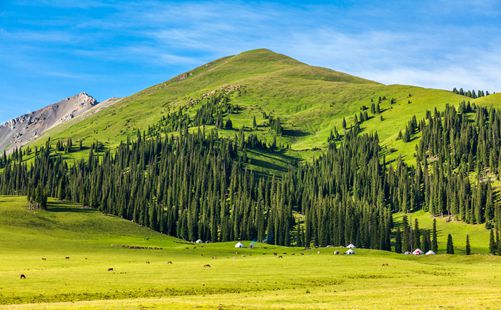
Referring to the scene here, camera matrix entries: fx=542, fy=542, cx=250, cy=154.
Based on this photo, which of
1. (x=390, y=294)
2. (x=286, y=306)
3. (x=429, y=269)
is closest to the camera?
(x=286, y=306)

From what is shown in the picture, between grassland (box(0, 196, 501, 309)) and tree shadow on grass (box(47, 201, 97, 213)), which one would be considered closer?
grassland (box(0, 196, 501, 309))

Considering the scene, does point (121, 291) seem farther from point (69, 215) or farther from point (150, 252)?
point (69, 215)

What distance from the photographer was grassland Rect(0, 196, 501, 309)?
48156 mm

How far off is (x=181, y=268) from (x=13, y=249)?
52.5 m

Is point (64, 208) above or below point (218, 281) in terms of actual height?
above

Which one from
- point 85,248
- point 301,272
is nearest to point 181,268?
point 301,272

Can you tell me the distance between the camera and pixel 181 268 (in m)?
85.8

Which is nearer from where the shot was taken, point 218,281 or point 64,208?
point 218,281

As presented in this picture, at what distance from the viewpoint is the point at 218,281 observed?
67.9 meters

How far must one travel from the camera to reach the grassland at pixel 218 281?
158 feet

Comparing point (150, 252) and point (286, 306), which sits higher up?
point (286, 306)

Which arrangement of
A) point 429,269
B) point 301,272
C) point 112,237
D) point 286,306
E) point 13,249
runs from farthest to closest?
point 112,237
point 13,249
point 429,269
point 301,272
point 286,306

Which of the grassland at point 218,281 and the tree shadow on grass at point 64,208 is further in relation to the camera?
the tree shadow on grass at point 64,208

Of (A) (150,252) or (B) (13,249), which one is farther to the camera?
(A) (150,252)
